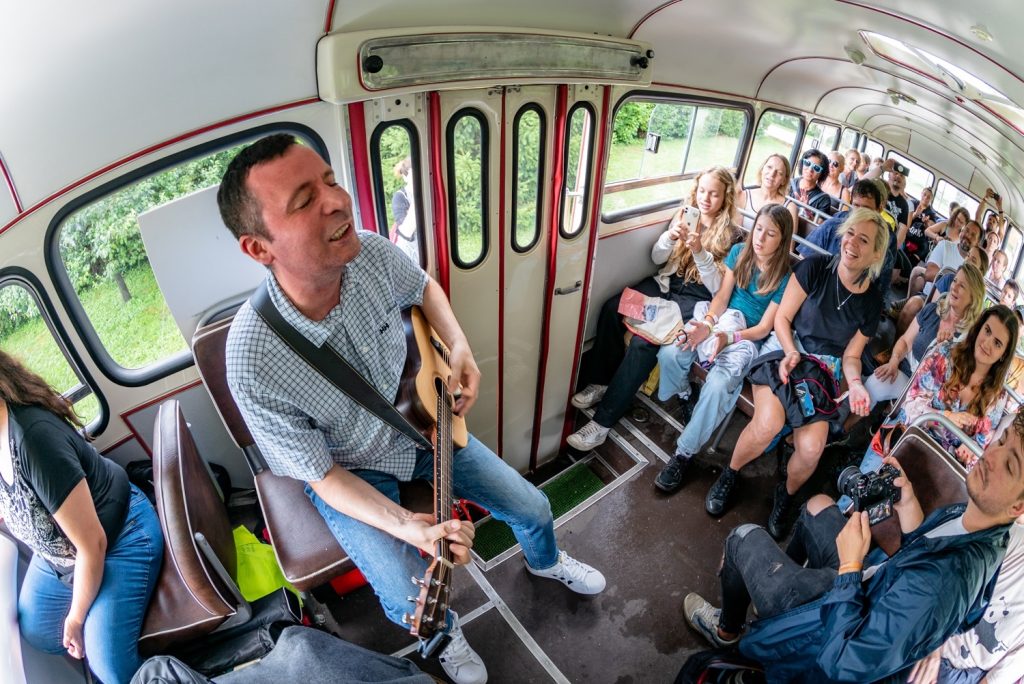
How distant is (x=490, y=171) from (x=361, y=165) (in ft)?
2.46

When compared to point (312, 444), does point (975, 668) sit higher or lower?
lower

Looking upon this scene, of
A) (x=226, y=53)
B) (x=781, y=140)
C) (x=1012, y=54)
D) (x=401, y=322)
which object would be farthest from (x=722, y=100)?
(x=226, y=53)

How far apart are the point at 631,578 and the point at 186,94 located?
3581 millimetres

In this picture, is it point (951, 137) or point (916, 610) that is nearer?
point (916, 610)

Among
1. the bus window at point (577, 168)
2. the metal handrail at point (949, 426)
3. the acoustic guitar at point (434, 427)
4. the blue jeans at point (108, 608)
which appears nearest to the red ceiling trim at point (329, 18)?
the acoustic guitar at point (434, 427)

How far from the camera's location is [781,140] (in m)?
5.08

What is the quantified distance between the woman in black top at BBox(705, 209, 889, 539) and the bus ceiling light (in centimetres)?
181

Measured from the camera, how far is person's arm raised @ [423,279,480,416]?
110 inches

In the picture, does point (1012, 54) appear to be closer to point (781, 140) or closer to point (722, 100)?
point (722, 100)

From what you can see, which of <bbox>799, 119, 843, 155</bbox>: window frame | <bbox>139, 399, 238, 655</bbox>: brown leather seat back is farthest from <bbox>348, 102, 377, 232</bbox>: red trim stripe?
<bbox>799, 119, 843, 155</bbox>: window frame

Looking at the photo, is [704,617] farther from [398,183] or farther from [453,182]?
[398,183]

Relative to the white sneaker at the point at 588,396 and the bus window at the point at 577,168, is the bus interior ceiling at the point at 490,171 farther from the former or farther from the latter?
the white sneaker at the point at 588,396

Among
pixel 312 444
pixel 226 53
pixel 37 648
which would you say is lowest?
pixel 37 648

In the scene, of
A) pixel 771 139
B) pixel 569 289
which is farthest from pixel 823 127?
pixel 569 289
